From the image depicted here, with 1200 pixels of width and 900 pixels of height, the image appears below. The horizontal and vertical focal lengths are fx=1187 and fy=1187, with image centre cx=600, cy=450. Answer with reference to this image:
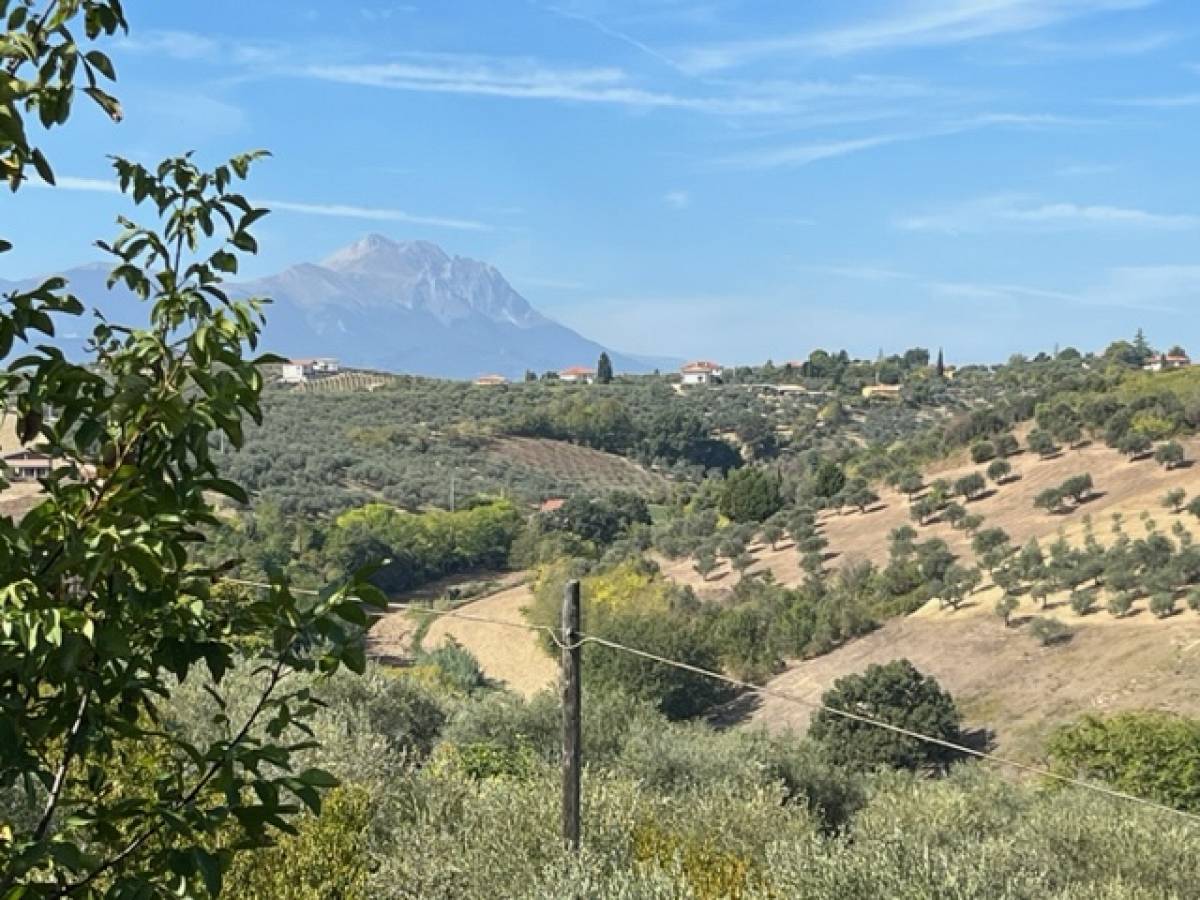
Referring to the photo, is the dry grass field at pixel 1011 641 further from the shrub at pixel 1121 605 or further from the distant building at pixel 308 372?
the distant building at pixel 308 372

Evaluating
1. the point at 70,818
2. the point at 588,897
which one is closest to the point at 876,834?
the point at 588,897

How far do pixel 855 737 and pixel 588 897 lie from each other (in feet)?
58.8

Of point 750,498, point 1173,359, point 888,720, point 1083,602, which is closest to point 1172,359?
point 1173,359

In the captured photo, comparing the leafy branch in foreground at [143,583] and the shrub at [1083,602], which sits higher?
the leafy branch in foreground at [143,583]

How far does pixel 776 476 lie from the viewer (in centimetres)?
6469

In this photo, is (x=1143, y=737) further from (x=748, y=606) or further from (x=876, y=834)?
(x=748, y=606)

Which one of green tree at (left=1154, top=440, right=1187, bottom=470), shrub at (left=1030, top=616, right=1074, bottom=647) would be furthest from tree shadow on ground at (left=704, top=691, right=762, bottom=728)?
green tree at (left=1154, top=440, right=1187, bottom=470)

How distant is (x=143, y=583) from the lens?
3.16m

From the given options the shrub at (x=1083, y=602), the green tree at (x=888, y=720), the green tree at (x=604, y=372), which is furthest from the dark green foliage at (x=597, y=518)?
the green tree at (x=604, y=372)

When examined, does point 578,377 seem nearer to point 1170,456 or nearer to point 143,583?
point 1170,456

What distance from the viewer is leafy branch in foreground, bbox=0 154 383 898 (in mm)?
2854

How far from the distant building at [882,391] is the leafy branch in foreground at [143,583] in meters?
102

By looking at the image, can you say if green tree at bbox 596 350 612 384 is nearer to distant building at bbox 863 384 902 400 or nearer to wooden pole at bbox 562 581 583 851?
distant building at bbox 863 384 902 400

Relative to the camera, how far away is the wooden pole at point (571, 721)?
382 inches
